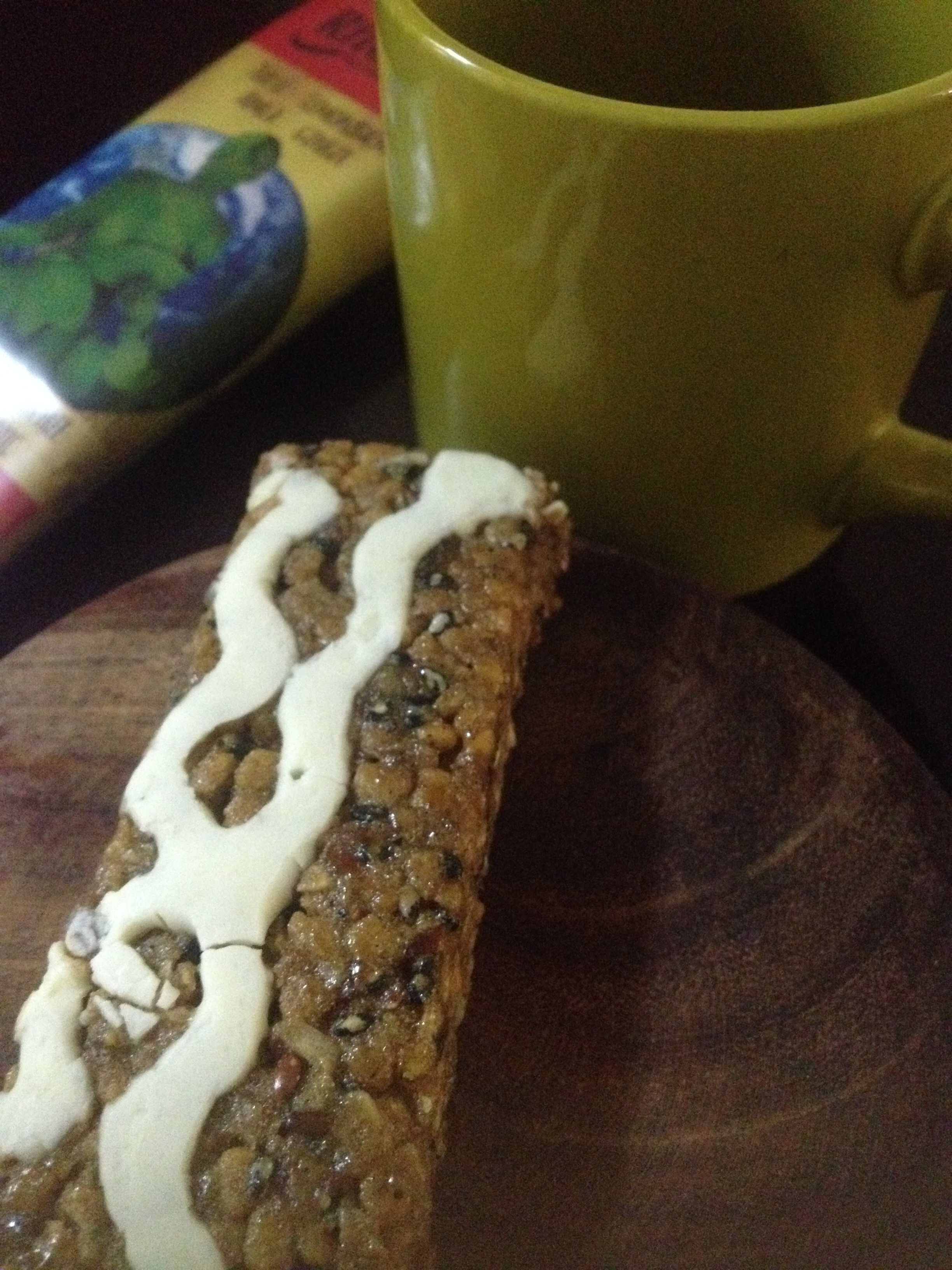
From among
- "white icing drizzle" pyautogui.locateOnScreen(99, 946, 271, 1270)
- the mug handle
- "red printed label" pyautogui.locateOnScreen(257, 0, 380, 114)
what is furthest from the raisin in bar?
"red printed label" pyautogui.locateOnScreen(257, 0, 380, 114)

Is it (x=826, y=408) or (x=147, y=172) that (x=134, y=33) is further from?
(x=826, y=408)

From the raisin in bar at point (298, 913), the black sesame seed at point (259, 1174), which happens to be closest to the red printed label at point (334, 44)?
the raisin in bar at point (298, 913)

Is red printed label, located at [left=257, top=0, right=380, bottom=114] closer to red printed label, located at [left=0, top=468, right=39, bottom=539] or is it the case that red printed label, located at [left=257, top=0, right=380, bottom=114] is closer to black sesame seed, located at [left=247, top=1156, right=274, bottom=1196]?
red printed label, located at [left=0, top=468, right=39, bottom=539]

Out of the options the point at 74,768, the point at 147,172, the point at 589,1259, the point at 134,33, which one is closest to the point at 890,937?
the point at 589,1259

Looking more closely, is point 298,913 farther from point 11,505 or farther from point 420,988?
point 11,505

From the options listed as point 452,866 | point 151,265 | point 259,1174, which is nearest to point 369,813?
point 452,866
